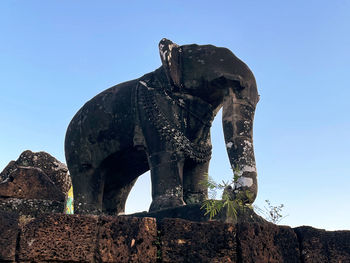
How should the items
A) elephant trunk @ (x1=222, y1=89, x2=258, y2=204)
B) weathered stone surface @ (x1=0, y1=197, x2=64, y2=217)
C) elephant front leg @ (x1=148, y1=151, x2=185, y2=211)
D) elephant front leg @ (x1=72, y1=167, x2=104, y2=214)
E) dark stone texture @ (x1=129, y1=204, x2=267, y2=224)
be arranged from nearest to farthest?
dark stone texture @ (x1=129, y1=204, x2=267, y2=224)
elephant trunk @ (x1=222, y1=89, x2=258, y2=204)
elephant front leg @ (x1=148, y1=151, x2=185, y2=211)
elephant front leg @ (x1=72, y1=167, x2=104, y2=214)
weathered stone surface @ (x1=0, y1=197, x2=64, y2=217)

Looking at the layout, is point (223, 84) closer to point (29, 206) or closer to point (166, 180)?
point (166, 180)

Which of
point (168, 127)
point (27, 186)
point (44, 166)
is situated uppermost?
point (44, 166)

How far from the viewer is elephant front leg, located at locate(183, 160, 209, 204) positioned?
6520mm

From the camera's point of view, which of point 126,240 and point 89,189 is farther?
point 89,189

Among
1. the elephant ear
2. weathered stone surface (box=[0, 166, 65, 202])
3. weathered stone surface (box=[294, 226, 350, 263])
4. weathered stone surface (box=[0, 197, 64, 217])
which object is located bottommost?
weathered stone surface (box=[294, 226, 350, 263])

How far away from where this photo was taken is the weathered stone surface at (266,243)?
189 inches

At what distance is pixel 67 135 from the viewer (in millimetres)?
7125

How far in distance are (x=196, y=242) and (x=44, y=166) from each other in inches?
190

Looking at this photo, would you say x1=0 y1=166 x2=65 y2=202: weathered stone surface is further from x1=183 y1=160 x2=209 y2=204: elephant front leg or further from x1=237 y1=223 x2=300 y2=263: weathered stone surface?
x1=237 y1=223 x2=300 y2=263: weathered stone surface

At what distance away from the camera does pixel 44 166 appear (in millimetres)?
8711

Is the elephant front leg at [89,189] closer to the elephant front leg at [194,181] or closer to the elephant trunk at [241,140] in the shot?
the elephant front leg at [194,181]

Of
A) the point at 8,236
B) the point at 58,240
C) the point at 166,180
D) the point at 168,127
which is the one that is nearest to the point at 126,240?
the point at 58,240

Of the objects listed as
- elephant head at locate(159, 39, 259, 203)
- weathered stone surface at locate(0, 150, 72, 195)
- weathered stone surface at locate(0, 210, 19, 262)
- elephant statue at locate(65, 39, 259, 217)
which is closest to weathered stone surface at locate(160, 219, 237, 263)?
elephant statue at locate(65, 39, 259, 217)

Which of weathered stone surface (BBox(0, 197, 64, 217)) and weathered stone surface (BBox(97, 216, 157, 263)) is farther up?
weathered stone surface (BBox(0, 197, 64, 217))
